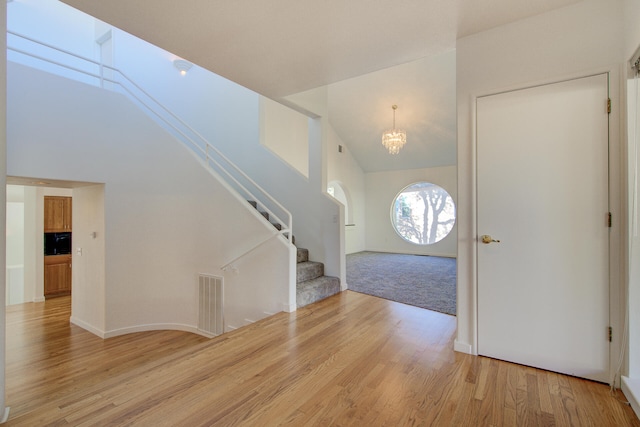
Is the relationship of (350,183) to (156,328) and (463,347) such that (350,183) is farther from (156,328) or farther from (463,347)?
(463,347)

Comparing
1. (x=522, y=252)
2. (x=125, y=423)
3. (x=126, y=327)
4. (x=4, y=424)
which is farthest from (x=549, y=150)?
(x=126, y=327)

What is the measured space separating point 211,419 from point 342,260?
306cm

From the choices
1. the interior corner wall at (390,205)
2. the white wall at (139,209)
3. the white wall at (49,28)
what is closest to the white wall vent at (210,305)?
the white wall at (139,209)

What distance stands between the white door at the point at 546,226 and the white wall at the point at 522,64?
62mm

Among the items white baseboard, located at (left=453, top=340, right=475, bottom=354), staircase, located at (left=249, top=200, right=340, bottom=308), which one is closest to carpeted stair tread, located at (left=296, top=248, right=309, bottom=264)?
staircase, located at (left=249, top=200, right=340, bottom=308)

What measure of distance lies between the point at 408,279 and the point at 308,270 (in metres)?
1.95

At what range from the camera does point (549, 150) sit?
6.66 feet

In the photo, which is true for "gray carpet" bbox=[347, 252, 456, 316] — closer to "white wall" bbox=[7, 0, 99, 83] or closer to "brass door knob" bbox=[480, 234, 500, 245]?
"brass door knob" bbox=[480, 234, 500, 245]

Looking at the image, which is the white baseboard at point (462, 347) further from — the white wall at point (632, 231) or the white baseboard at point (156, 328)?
the white baseboard at point (156, 328)

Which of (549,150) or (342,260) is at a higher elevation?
(549,150)

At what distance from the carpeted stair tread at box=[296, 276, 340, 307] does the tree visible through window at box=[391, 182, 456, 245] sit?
4.80 m

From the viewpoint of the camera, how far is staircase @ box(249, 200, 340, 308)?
12.1 feet

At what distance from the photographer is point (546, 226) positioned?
2039mm

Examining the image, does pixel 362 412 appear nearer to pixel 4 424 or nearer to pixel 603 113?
pixel 4 424
